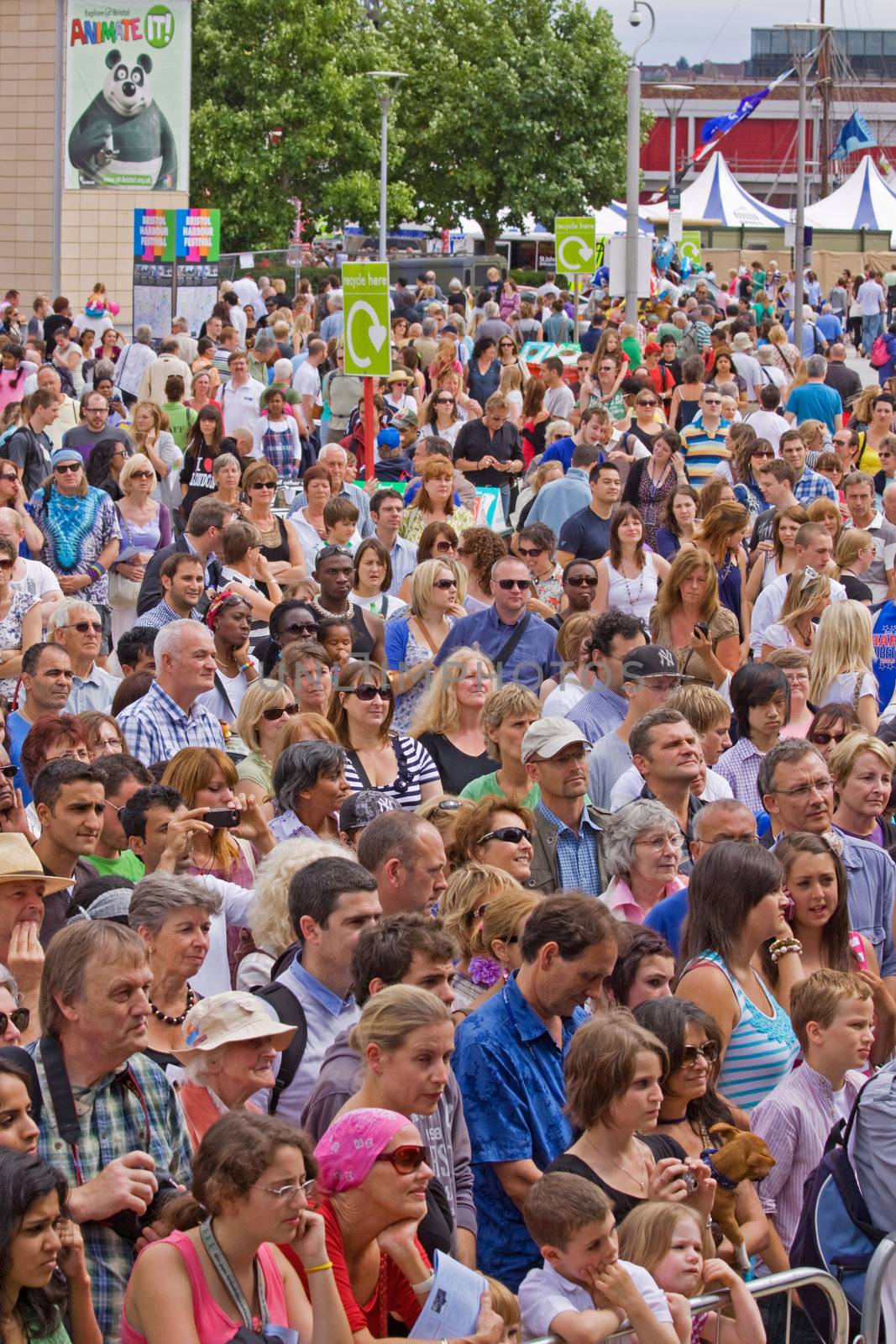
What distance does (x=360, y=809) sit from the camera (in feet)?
22.2

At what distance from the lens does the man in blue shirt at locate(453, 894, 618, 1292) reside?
4.92 m

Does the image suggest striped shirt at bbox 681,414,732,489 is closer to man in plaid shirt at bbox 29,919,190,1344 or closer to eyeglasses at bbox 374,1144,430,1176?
man in plaid shirt at bbox 29,919,190,1344

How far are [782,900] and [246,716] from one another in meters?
2.59

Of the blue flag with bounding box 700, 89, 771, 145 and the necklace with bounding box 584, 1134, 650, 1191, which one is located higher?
the blue flag with bounding box 700, 89, 771, 145

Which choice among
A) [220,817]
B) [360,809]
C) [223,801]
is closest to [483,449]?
[360,809]

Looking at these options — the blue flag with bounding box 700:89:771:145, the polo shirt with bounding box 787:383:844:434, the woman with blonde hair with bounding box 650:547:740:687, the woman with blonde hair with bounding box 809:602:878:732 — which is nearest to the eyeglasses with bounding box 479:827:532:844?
the woman with blonde hair with bounding box 809:602:878:732

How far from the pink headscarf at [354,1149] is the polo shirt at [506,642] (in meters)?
5.09

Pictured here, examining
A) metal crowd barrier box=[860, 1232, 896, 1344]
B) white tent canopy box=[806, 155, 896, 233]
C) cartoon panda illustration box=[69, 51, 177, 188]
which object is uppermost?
white tent canopy box=[806, 155, 896, 233]

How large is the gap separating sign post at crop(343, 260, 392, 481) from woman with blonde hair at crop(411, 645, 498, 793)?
5850 millimetres

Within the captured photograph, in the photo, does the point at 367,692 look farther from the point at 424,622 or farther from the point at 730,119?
the point at 730,119

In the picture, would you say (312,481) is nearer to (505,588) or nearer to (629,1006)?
Result: (505,588)

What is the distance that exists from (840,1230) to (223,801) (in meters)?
2.56

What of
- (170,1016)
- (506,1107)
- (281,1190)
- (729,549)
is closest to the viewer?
(281,1190)

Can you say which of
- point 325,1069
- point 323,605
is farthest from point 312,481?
point 325,1069
